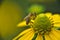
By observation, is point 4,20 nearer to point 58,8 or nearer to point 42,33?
point 58,8

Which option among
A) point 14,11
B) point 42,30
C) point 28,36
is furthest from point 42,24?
point 14,11

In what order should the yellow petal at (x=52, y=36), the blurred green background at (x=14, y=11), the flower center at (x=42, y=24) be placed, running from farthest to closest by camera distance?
the blurred green background at (x=14, y=11)
the flower center at (x=42, y=24)
the yellow petal at (x=52, y=36)

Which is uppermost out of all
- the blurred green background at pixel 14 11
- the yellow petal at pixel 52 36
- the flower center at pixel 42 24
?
the blurred green background at pixel 14 11

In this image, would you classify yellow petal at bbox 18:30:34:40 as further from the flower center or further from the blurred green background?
the blurred green background

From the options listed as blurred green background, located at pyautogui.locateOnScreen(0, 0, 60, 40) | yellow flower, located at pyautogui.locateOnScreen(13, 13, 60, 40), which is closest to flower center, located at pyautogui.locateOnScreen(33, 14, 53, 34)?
yellow flower, located at pyautogui.locateOnScreen(13, 13, 60, 40)

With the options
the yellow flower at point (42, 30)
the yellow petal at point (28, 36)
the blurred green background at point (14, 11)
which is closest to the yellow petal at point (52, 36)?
the yellow flower at point (42, 30)

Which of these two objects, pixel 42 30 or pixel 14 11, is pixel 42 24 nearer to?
pixel 42 30

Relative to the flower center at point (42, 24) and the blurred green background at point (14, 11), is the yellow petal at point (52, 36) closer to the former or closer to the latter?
the flower center at point (42, 24)
